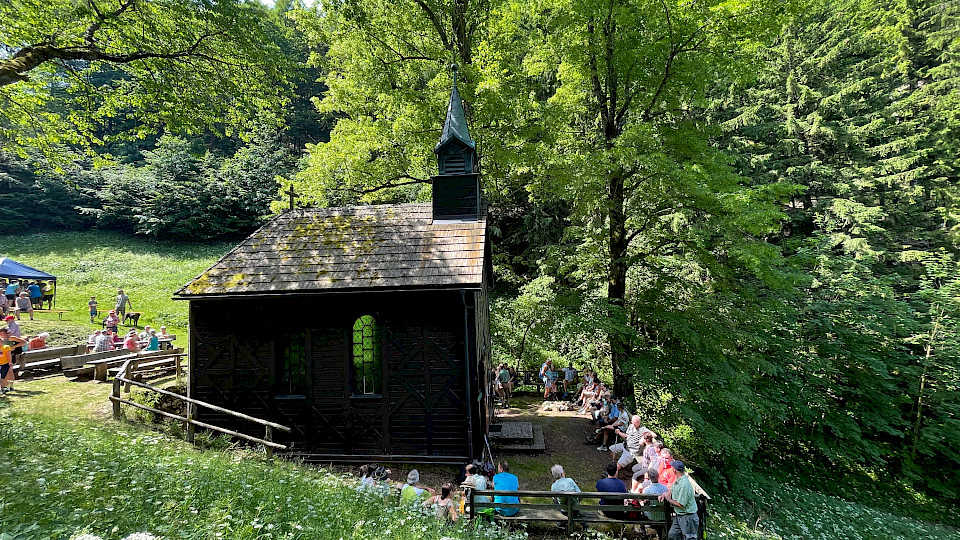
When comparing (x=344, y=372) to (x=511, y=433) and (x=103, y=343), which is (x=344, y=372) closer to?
(x=511, y=433)

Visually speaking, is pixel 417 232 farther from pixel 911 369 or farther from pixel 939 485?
pixel 939 485

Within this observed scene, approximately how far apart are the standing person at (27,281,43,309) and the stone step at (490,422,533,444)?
71.8 ft

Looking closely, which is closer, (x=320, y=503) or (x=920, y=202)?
(x=320, y=503)

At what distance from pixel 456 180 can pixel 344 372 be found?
5997 millimetres

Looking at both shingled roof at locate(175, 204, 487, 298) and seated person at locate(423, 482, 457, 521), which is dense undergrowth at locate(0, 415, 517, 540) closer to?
seated person at locate(423, 482, 457, 521)

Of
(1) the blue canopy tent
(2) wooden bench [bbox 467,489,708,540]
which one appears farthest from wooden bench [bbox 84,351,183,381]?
(2) wooden bench [bbox 467,489,708,540]

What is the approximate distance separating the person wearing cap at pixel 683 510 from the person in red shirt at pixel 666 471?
471 mm

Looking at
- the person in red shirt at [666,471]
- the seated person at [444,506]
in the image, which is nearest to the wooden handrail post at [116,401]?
the seated person at [444,506]

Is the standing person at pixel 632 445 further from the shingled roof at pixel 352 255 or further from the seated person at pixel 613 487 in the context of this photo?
the shingled roof at pixel 352 255

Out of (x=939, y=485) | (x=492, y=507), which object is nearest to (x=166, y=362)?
(x=492, y=507)

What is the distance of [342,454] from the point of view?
998cm

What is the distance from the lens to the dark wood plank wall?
32.5 feet

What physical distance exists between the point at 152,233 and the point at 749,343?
1582 inches

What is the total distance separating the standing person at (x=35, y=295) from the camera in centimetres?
1960
